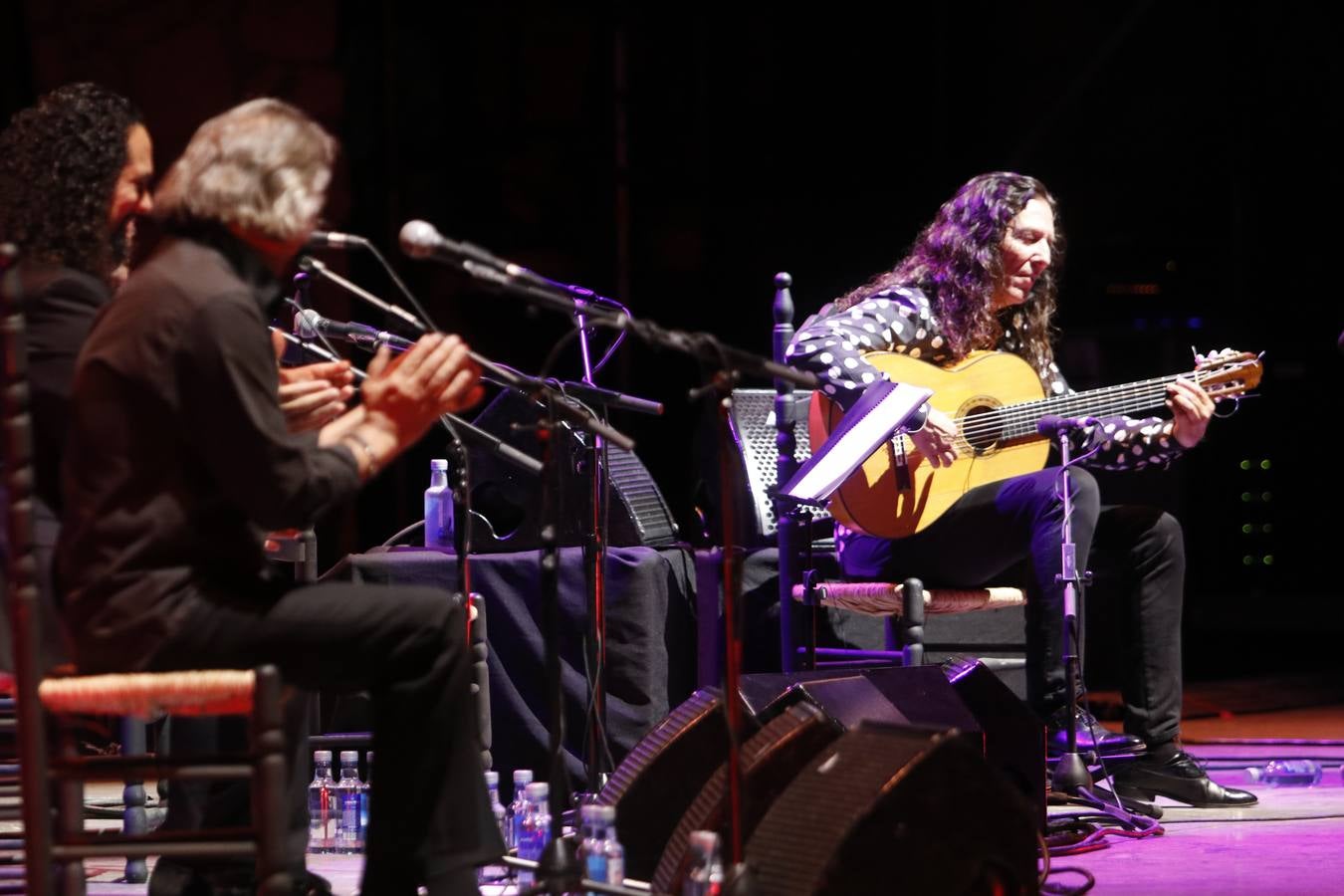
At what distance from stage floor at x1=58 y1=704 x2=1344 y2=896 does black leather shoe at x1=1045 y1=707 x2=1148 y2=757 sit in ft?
0.64

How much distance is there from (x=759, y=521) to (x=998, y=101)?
2.99m

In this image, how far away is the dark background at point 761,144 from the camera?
237 inches

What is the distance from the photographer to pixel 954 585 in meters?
4.27

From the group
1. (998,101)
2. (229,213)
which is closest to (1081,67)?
(998,101)

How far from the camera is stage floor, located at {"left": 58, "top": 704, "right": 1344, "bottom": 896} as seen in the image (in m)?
3.21

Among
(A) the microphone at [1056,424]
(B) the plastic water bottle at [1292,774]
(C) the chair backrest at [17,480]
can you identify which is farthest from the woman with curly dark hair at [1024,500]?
(C) the chair backrest at [17,480]

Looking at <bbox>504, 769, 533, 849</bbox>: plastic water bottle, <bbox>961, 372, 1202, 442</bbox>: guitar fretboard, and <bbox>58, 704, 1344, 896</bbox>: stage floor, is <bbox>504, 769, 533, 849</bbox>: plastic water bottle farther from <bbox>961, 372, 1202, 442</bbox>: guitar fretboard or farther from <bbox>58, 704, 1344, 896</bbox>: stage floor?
<bbox>961, 372, 1202, 442</bbox>: guitar fretboard

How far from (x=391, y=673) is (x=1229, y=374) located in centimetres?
268

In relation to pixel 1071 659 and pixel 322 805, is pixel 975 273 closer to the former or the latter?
pixel 1071 659

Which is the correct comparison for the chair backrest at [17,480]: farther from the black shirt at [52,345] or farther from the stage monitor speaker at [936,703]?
the stage monitor speaker at [936,703]

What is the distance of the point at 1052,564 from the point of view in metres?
4.12

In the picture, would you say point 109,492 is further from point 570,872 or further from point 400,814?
point 570,872

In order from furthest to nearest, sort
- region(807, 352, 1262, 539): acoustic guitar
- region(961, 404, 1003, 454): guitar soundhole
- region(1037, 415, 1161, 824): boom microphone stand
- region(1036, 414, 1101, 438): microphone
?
region(961, 404, 1003, 454): guitar soundhole
region(807, 352, 1262, 539): acoustic guitar
region(1036, 414, 1101, 438): microphone
region(1037, 415, 1161, 824): boom microphone stand

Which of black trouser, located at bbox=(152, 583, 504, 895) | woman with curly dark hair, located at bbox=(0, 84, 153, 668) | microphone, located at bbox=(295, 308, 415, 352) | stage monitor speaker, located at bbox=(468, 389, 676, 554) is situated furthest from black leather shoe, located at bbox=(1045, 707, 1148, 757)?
woman with curly dark hair, located at bbox=(0, 84, 153, 668)
